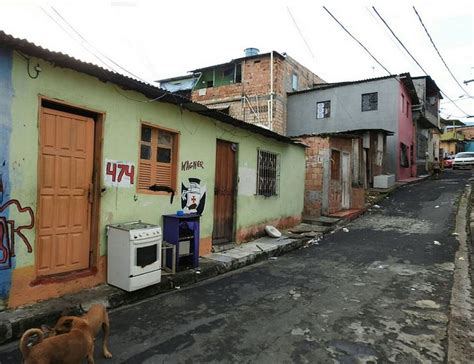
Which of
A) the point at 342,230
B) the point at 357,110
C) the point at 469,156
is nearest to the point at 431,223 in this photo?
the point at 342,230

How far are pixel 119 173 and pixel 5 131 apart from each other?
1.76 metres

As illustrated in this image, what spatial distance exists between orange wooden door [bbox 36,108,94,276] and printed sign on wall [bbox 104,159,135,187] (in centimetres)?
26

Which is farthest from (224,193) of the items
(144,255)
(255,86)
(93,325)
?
(255,86)

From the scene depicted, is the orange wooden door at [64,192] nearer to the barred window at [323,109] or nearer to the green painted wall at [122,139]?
the green painted wall at [122,139]

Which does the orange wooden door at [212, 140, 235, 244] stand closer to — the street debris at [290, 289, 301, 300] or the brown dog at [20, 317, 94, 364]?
the street debris at [290, 289, 301, 300]

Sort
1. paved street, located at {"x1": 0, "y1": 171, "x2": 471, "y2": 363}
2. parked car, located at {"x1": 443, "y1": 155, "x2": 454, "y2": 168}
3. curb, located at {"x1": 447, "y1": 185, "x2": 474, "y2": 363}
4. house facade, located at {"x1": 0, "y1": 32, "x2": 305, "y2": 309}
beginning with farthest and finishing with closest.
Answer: parked car, located at {"x1": 443, "y1": 155, "x2": 454, "y2": 168} → house facade, located at {"x1": 0, "y1": 32, "x2": 305, "y2": 309} → curb, located at {"x1": 447, "y1": 185, "x2": 474, "y2": 363} → paved street, located at {"x1": 0, "y1": 171, "x2": 471, "y2": 363}

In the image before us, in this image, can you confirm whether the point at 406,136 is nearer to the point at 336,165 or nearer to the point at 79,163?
the point at 336,165

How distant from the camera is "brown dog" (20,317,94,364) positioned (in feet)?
8.68

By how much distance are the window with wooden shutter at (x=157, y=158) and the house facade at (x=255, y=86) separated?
15246mm

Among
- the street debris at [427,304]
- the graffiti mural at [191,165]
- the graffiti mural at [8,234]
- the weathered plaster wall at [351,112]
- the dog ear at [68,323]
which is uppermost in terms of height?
the weathered plaster wall at [351,112]

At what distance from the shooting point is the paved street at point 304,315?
3.64m

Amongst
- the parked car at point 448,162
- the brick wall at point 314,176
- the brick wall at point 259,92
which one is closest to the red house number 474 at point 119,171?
the brick wall at point 314,176

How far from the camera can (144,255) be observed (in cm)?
521

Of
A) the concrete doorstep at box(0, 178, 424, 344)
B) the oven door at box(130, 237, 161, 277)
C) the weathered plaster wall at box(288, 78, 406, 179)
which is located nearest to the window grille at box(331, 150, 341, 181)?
the concrete doorstep at box(0, 178, 424, 344)
